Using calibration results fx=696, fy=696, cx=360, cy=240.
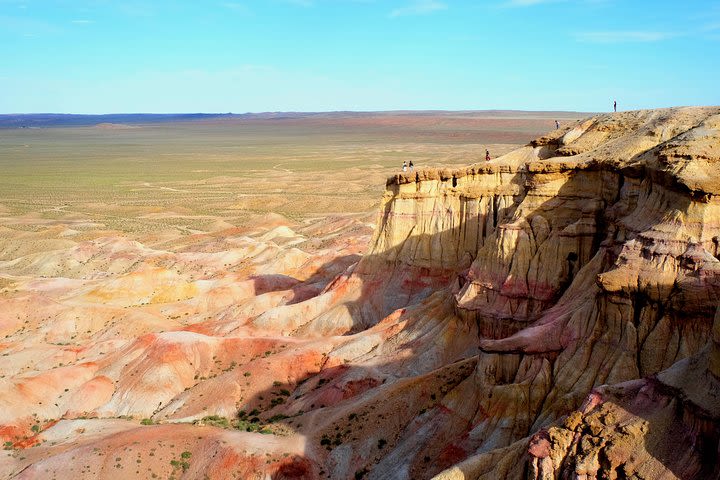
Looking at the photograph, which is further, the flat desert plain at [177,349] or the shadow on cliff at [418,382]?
the flat desert plain at [177,349]

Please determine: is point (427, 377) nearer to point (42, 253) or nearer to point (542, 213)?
point (542, 213)

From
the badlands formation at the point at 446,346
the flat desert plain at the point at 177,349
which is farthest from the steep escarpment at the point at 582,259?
the flat desert plain at the point at 177,349

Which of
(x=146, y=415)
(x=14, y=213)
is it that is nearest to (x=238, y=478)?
(x=146, y=415)

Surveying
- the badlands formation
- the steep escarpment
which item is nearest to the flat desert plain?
the badlands formation

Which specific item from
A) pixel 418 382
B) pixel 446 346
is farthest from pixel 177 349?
pixel 418 382

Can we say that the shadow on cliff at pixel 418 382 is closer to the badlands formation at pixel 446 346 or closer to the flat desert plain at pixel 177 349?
the badlands formation at pixel 446 346

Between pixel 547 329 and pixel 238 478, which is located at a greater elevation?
pixel 547 329

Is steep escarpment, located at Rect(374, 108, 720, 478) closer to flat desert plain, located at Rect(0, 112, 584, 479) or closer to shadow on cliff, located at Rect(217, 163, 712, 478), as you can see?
shadow on cliff, located at Rect(217, 163, 712, 478)
